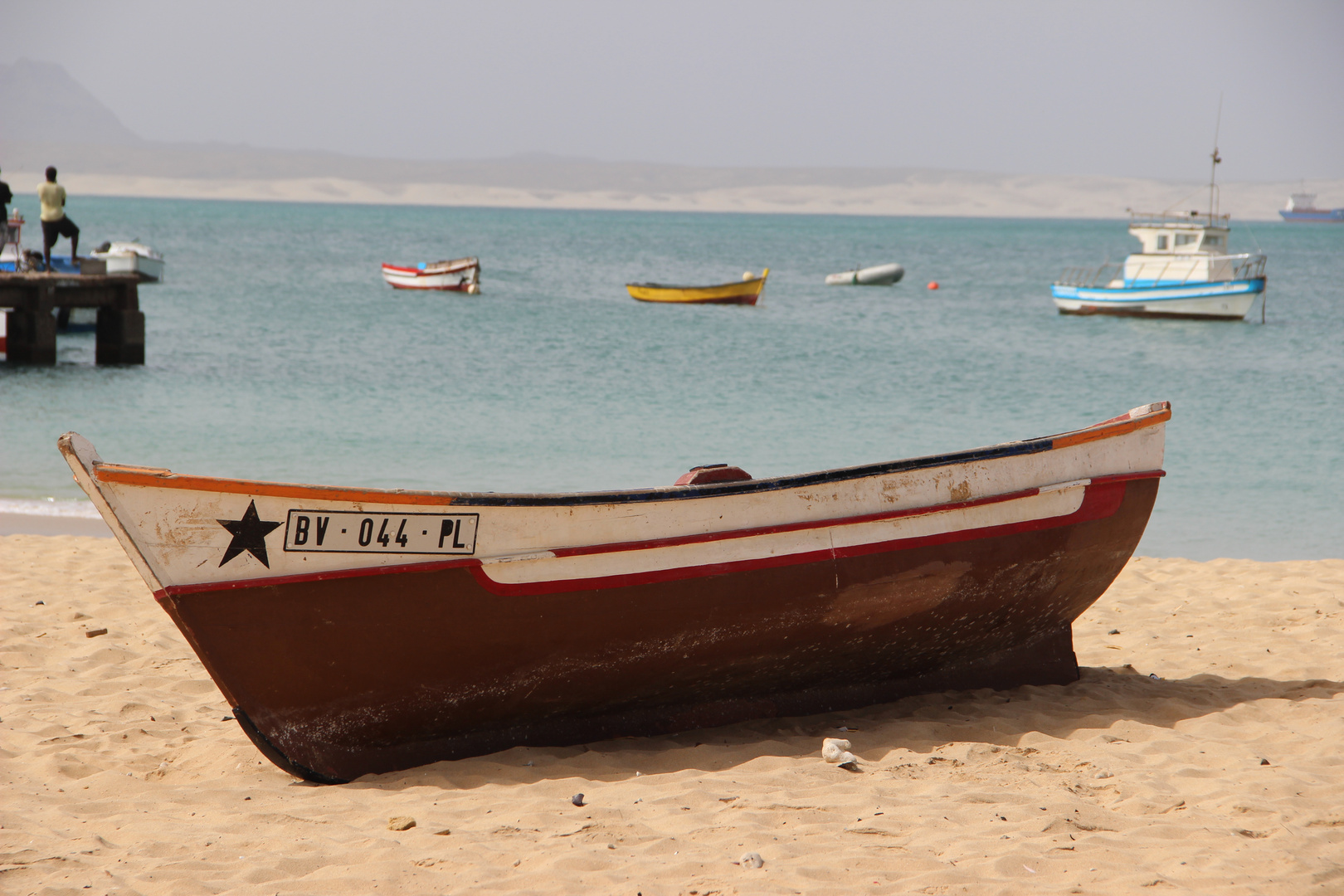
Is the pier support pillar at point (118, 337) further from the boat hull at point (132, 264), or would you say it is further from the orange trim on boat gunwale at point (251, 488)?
the orange trim on boat gunwale at point (251, 488)

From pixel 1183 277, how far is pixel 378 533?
34.8 m

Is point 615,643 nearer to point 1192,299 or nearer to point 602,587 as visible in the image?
point 602,587

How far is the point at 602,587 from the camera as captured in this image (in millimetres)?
4711

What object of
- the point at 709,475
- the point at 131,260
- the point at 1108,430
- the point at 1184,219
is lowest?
the point at 709,475

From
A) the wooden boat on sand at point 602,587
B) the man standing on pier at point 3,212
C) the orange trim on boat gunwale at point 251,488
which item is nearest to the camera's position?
the orange trim on boat gunwale at point 251,488

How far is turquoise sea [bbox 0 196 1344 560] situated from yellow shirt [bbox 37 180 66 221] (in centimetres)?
285

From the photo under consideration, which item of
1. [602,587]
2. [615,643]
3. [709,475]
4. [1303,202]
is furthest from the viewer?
[1303,202]

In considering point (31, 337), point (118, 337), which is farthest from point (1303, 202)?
point (31, 337)

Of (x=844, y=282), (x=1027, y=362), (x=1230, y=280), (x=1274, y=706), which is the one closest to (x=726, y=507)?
(x=1274, y=706)

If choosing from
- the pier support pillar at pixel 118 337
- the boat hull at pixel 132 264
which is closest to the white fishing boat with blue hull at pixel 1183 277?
the pier support pillar at pixel 118 337

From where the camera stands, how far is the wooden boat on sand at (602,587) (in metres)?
4.28

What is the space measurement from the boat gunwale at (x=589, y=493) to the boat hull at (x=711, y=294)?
33227 millimetres

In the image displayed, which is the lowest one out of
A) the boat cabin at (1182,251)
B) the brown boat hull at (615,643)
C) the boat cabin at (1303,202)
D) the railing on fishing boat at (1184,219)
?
the brown boat hull at (615,643)

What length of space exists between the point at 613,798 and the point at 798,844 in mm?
845
